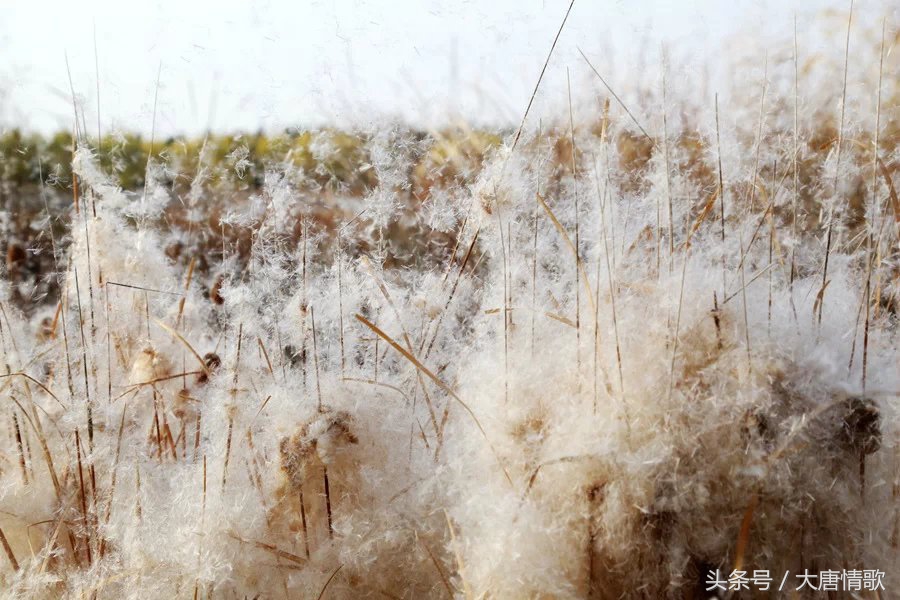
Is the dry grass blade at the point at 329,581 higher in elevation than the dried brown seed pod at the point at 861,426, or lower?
lower

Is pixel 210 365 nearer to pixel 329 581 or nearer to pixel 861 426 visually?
pixel 329 581

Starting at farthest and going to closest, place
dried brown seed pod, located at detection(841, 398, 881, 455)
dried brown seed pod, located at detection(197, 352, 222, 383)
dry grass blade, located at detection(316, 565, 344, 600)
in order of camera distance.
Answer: dried brown seed pod, located at detection(197, 352, 222, 383) < dry grass blade, located at detection(316, 565, 344, 600) < dried brown seed pod, located at detection(841, 398, 881, 455)

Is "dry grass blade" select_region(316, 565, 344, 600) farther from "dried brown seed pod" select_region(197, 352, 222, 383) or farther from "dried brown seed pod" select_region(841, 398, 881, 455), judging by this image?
"dried brown seed pod" select_region(841, 398, 881, 455)

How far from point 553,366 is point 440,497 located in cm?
25

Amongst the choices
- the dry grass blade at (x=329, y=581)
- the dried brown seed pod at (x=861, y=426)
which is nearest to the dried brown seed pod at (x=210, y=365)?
the dry grass blade at (x=329, y=581)

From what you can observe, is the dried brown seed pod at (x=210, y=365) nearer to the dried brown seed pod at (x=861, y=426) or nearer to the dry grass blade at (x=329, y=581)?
the dry grass blade at (x=329, y=581)

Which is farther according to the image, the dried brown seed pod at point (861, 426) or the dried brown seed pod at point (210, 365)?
the dried brown seed pod at point (210, 365)

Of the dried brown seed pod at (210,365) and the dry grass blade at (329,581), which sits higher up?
the dried brown seed pod at (210,365)

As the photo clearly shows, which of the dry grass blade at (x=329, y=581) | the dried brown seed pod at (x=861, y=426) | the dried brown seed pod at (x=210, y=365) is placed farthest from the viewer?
the dried brown seed pod at (x=210, y=365)

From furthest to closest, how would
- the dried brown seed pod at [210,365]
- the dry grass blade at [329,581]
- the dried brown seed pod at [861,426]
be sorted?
the dried brown seed pod at [210,365]
the dry grass blade at [329,581]
the dried brown seed pod at [861,426]

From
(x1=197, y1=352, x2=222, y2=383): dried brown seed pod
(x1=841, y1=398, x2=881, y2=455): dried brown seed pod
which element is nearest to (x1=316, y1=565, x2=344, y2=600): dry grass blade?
(x1=197, y1=352, x2=222, y2=383): dried brown seed pod

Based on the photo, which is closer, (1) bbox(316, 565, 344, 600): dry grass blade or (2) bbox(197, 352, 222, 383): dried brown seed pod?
(1) bbox(316, 565, 344, 600): dry grass blade

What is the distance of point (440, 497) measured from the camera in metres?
1.12

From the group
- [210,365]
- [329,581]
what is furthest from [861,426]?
[210,365]
